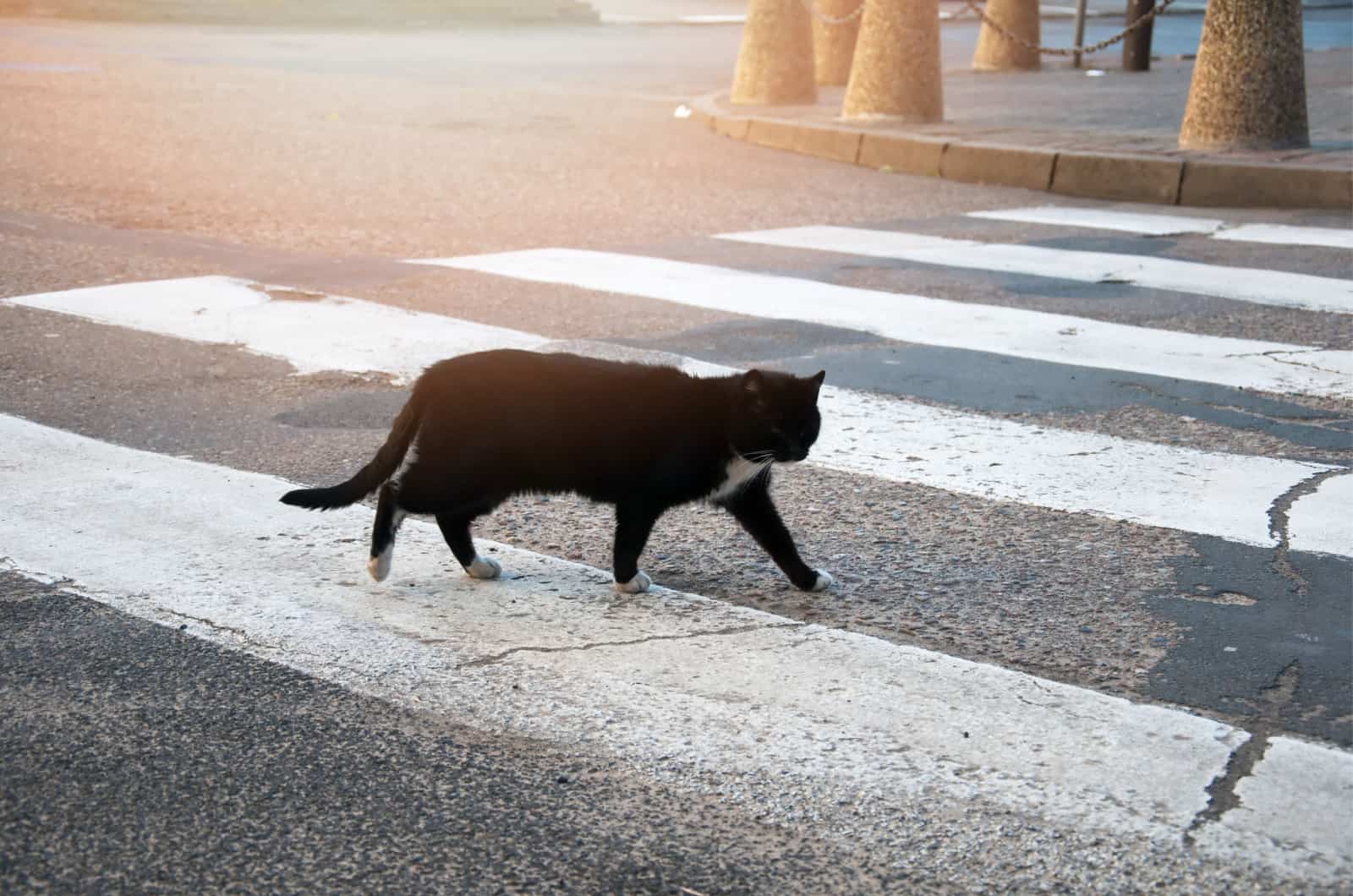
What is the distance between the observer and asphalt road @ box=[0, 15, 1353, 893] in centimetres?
261

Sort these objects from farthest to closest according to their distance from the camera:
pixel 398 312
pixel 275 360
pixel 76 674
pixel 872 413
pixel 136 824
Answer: pixel 398 312, pixel 275 360, pixel 872 413, pixel 76 674, pixel 136 824

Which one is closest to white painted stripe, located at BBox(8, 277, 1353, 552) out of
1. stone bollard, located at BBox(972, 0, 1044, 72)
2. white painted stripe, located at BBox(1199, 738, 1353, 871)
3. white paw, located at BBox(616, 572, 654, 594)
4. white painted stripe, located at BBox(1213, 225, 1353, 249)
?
white paw, located at BBox(616, 572, 654, 594)

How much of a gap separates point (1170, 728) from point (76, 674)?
2068 millimetres

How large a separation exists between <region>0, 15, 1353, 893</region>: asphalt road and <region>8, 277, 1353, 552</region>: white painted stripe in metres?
0.09

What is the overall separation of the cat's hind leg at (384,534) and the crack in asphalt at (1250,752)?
6.12 feet

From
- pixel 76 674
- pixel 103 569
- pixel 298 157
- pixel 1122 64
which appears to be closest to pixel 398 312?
pixel 103 569

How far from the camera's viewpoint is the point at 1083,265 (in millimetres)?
7766

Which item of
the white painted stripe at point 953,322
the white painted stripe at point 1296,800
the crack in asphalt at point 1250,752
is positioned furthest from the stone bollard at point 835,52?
the white painted stripe at point 1296,800

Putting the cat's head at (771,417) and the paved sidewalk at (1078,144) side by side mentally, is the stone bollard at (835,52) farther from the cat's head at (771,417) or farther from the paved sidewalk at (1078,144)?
the cat's head at (771,417)

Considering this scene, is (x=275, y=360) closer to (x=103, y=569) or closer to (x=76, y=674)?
(x=103, y=569)

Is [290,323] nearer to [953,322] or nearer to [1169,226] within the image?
[953,322]

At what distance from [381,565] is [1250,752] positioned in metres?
1.90

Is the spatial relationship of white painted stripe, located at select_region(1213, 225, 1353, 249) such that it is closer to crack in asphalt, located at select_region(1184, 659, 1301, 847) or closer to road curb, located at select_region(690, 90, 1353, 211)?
road curb, located at select_region(690, 90, 1353, 211)

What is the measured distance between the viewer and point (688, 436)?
371cm
